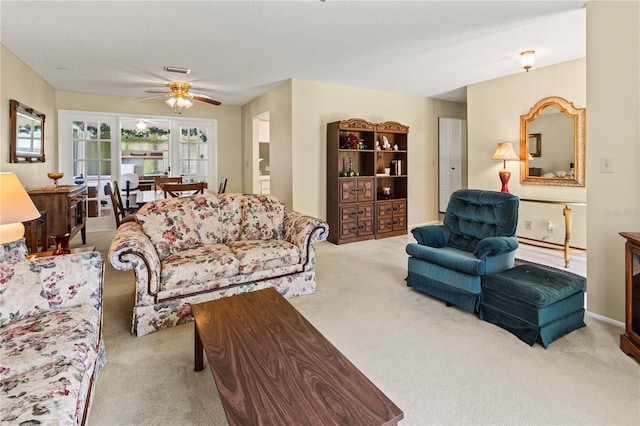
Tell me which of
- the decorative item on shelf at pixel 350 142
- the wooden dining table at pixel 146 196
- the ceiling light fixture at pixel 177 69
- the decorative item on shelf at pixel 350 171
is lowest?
the wooden dining table at pixel 146 196

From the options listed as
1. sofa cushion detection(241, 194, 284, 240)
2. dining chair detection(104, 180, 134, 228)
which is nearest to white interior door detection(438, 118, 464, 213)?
sofa cushion detection(241, 194, 284, 240)

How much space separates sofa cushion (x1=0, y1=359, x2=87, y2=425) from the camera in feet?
3.53

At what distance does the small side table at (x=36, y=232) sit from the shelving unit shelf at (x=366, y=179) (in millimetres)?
3597

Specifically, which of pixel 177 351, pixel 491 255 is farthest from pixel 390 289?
pixel 177 351

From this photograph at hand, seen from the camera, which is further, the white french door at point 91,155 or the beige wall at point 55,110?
the white french door at point 91,155

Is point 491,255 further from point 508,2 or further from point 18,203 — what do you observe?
point 18,203

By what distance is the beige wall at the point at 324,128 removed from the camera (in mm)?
5266

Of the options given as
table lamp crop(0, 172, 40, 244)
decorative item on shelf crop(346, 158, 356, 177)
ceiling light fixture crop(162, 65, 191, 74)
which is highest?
ceiling light fixture crop(162, 65, 191, 74)

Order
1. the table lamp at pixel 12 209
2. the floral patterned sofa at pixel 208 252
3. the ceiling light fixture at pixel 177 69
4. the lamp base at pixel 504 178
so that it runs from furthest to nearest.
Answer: the lamp base at pixel 504 178 < the ceiling light fixture at pixel 177 69 < the floral patterned sofa at pixel 208 252 < the table lamp at pixel 12 209

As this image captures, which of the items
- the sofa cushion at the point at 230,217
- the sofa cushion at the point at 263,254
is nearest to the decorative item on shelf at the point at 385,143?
the sofa cushion at the point at 230,217

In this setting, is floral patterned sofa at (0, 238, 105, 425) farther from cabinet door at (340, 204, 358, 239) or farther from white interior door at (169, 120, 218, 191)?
white interior door at (169, 120, 218, 191)

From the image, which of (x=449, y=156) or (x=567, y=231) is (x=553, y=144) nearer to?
(x=567, y=231)

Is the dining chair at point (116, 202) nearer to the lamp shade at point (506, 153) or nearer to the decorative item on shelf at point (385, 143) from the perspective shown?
the decorative item on shelf at point (385, 143)

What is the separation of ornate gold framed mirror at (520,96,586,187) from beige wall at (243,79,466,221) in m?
1.94
